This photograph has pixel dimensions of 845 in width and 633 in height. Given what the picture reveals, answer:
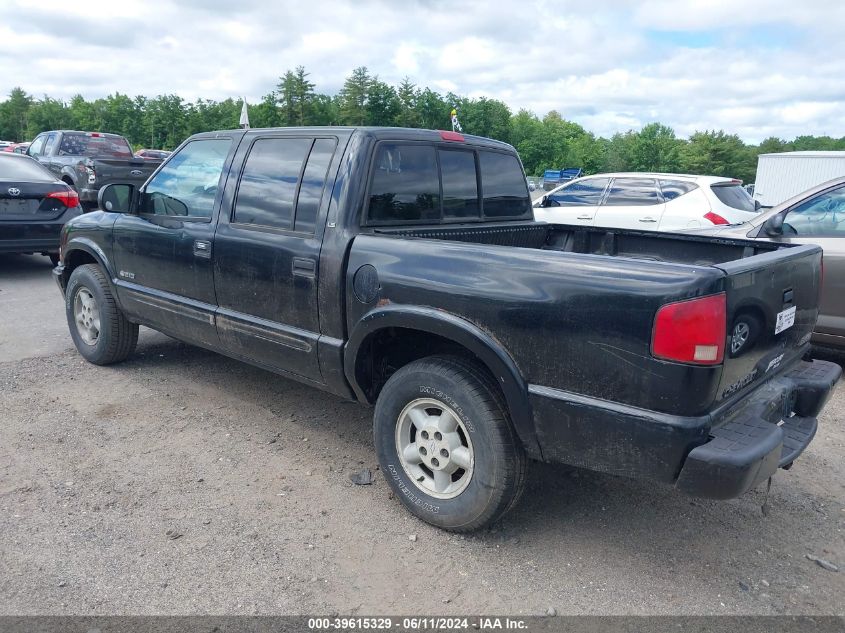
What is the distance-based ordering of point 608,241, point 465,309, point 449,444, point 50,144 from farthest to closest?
point 50,144
point 608,241
point 449,444
point 465,309

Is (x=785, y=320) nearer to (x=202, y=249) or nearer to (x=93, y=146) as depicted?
(x=202, y=249)

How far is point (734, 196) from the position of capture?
988cm

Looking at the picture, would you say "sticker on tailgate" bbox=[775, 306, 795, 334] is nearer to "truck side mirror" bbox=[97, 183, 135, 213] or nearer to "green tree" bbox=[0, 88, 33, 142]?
"truck side mirror" bbox=[97, 183, 135, 213]

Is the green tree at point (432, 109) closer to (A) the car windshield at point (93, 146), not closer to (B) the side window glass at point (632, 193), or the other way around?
(A) the car windshield at point (93, 146)

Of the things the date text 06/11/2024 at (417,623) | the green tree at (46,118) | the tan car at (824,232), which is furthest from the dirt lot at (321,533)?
the green tree at (46,118)

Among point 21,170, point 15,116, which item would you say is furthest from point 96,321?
point 15,116

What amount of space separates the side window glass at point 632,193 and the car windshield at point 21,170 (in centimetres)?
798

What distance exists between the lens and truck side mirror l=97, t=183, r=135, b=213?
16.2 feet

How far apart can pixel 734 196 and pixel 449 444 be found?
833cm

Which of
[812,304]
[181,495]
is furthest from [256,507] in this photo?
[812,304]

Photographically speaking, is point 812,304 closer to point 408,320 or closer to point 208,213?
point 408,320

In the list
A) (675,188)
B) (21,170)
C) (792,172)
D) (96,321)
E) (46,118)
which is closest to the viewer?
(96,321)

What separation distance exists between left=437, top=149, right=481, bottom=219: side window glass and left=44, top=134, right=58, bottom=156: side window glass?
1330 cm

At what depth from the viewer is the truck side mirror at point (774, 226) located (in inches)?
221
